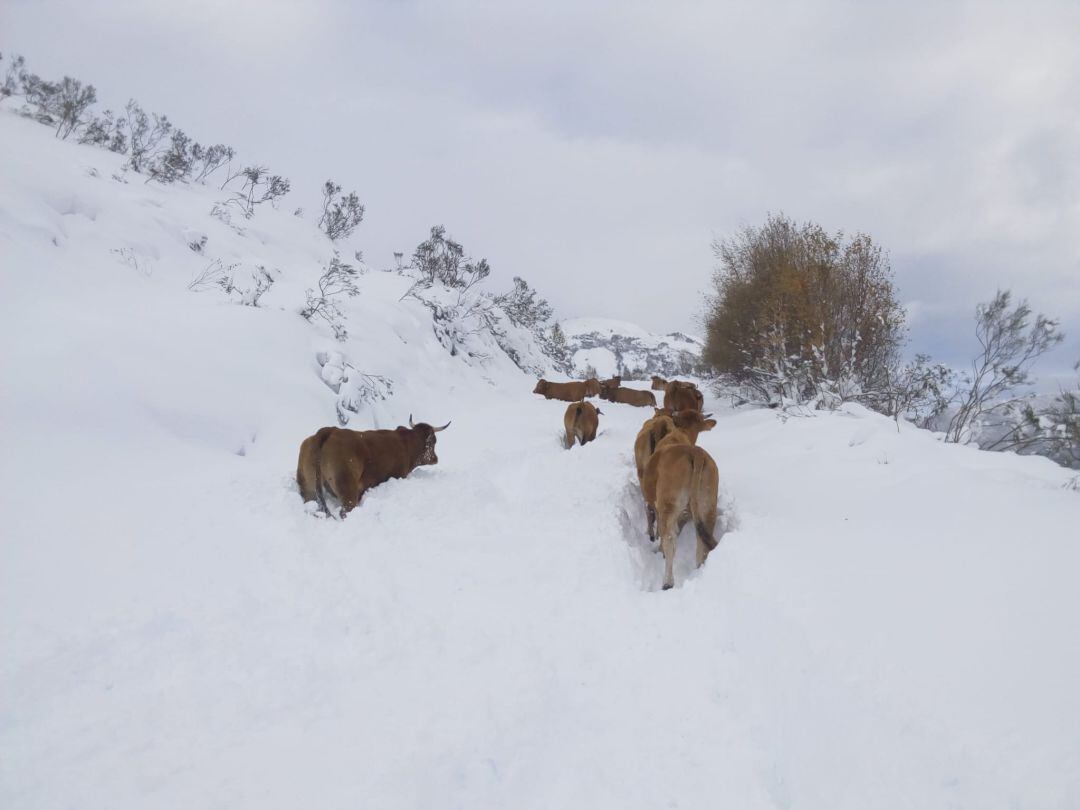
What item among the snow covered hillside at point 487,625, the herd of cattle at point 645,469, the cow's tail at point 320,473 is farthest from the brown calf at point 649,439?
the cow's tail at point 320,473

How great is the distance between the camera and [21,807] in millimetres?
1866

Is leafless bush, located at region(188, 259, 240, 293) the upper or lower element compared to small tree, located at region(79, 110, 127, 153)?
lower

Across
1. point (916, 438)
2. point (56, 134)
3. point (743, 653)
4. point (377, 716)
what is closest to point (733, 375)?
point (916, 438)

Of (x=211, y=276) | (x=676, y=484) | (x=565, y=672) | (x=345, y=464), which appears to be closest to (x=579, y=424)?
(x=676, y=484)

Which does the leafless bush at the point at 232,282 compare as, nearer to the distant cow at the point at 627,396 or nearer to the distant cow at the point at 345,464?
the distant cow at the point at 345,464

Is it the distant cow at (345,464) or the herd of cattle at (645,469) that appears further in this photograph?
the distant cow at (345,464)

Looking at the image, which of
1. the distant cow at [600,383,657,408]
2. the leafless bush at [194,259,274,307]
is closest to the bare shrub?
the leafless bush at [194,259,274,307]

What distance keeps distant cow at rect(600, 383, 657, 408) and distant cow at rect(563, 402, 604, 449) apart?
863 cm

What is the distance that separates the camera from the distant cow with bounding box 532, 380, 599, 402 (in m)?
16.9

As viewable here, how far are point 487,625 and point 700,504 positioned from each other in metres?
2.16

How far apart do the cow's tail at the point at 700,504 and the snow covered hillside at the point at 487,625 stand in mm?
323

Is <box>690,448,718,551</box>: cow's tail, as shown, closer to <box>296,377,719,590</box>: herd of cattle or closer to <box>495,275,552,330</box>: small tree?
<box>296,377,719,590</box>: herd of cattle

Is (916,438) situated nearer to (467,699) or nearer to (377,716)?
(467,699)

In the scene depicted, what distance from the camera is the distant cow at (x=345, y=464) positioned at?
5.00 metres
